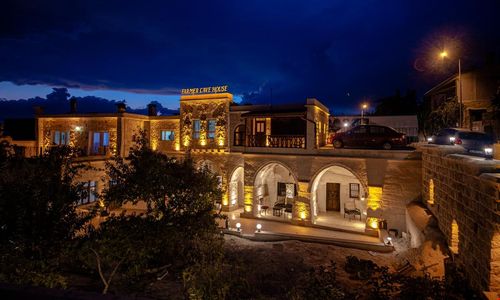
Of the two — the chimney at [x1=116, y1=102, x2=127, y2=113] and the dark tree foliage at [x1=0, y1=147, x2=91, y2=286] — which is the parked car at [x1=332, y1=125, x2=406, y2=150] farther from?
the chimney at [x1=116, y1=102, x2=127, y2=113]

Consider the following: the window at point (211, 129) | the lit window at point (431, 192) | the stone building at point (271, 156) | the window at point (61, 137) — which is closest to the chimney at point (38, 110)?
the stone building at point (271, 156)

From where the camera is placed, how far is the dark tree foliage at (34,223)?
5.81 meters

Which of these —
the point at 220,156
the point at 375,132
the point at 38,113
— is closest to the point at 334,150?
the point at 375,132

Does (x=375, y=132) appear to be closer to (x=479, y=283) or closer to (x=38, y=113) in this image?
(x=479, y=283)

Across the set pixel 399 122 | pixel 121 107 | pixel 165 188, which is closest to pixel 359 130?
pixel 165 188

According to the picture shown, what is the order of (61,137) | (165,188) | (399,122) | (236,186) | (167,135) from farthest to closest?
(399,122) → (61,137) → (167,135) → (236,186) → (165,188)

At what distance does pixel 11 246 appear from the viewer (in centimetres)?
596

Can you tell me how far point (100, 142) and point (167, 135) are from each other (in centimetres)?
550

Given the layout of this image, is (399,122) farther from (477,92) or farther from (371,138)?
(371,138)

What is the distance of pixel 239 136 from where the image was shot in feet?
67.6

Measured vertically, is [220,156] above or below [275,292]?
above

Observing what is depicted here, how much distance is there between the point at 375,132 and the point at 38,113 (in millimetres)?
26937

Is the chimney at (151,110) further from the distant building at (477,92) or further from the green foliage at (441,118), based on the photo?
the distant building at (477,92)

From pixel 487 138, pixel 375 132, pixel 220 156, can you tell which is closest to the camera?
pixel 487 138
